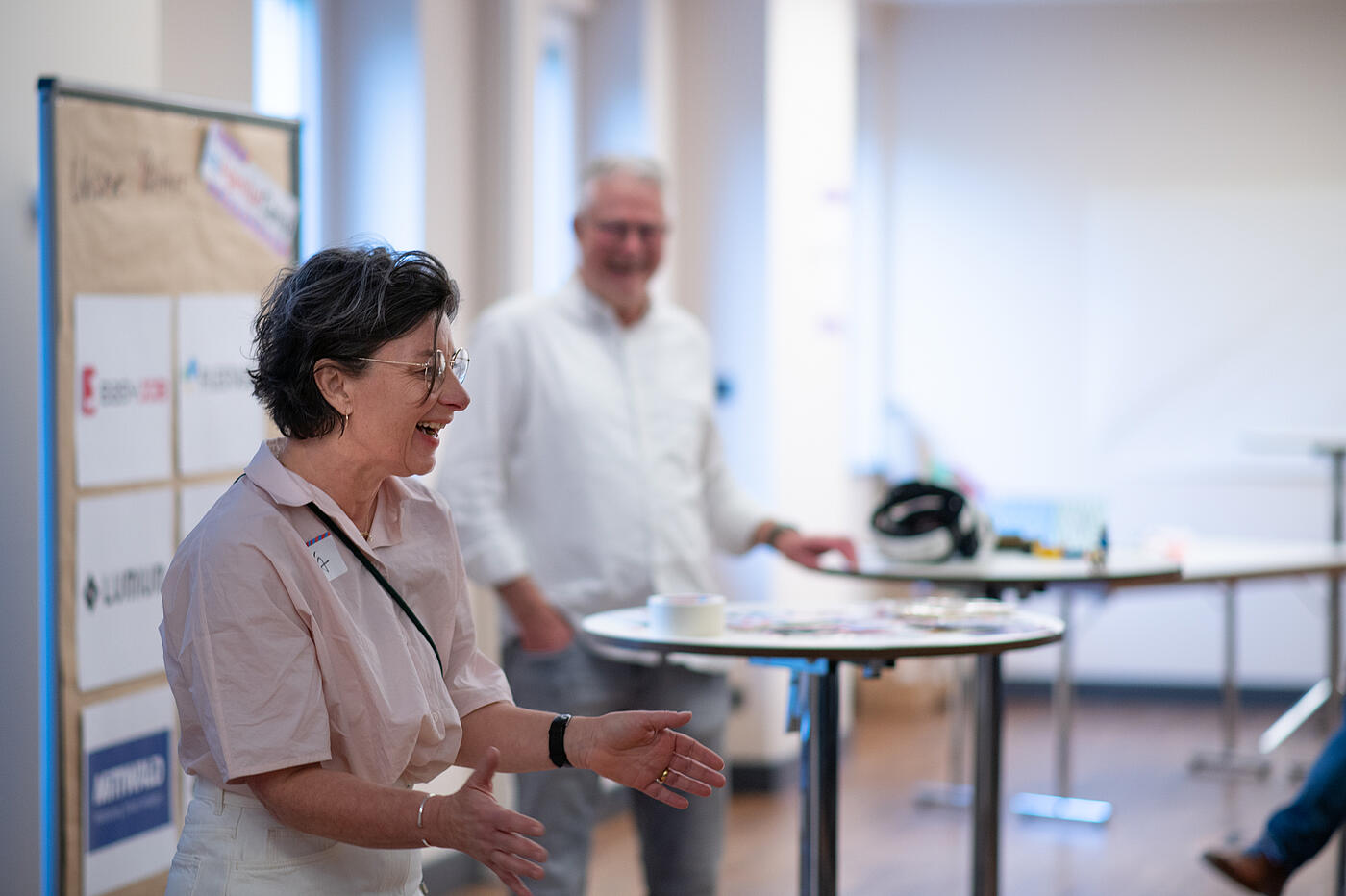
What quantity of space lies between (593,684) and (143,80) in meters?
1.33

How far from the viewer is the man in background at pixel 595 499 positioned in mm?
2729

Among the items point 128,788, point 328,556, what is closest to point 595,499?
point 128,788

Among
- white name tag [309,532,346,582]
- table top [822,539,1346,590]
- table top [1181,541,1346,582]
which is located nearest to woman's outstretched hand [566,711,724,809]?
white name tag [309,532,346,582]

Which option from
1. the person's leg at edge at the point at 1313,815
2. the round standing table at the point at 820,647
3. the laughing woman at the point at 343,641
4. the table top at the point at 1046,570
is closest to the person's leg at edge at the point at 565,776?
the round standing table at the point at 820,647

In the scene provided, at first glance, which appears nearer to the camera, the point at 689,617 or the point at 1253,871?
the point at 689,617

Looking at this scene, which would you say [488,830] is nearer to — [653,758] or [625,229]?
[653,758]

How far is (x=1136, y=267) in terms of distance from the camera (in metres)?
6.64

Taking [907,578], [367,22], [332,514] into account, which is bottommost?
[907,578]

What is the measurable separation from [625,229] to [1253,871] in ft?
6.52

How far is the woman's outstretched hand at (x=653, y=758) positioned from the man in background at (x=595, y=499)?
995 mm

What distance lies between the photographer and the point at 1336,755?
335 centimetres

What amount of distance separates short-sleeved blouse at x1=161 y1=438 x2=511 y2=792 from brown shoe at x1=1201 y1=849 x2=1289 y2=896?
89.6 inches

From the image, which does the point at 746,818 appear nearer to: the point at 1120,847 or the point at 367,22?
the point at 1120,847

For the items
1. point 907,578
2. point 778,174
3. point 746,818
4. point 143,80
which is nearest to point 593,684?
point 907,578
